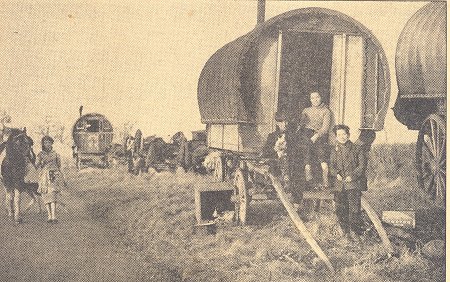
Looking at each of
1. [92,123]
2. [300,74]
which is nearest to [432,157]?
[300,74]

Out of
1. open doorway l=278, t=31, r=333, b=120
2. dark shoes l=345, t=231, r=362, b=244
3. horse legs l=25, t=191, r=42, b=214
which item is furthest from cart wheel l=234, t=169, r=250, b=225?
horse legs l=25, t=191, r=42, b=214

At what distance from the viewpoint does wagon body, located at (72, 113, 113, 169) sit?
4.25 metres

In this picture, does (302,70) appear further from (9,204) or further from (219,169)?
(9,204)

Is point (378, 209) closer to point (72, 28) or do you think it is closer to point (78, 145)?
point (78, 145)

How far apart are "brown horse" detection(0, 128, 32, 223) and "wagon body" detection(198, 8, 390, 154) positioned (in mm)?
1614

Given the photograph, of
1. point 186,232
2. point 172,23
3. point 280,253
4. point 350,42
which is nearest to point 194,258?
point 186,232

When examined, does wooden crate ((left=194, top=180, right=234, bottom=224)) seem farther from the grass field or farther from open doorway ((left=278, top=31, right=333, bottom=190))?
open doorway ((left=278, top=31, right=333, bottom=190))

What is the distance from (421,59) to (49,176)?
12.0 ft

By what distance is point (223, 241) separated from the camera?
14.0ft

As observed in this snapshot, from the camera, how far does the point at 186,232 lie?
427 centimetres

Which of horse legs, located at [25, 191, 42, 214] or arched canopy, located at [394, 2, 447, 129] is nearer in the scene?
horse legs, located at [25, 191, 42, 214]

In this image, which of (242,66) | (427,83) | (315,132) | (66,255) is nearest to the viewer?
(66,255)

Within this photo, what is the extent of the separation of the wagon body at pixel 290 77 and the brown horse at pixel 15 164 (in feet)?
5.29

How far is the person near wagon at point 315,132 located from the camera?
14.9ft
